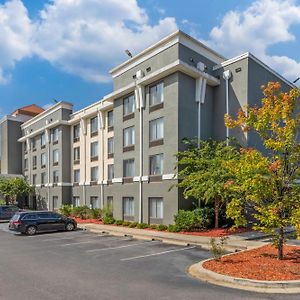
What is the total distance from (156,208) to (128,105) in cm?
941

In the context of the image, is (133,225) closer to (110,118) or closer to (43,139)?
(110,118)

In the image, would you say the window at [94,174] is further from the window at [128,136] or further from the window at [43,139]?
the window at [43,139]

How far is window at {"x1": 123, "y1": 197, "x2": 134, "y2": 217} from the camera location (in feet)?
97.1

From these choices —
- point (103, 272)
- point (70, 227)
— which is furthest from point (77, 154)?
point (103, 272)

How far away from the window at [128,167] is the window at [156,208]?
3636 millimetres

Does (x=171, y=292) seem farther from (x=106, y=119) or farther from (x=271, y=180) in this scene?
(x=106, y=119)

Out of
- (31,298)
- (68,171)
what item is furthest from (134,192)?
(31,298)

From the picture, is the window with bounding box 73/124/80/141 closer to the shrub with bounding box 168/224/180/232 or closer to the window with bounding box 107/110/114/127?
the window with bounding box 107/110/114/127

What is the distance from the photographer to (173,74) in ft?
85.4

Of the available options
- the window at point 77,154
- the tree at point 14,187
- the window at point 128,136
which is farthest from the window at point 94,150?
the tree at point 14,187

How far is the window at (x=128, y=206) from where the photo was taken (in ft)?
97.1

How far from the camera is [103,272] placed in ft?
39.1

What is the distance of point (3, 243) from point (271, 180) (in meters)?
15.7

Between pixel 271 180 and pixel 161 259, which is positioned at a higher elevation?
pixel 271 180
